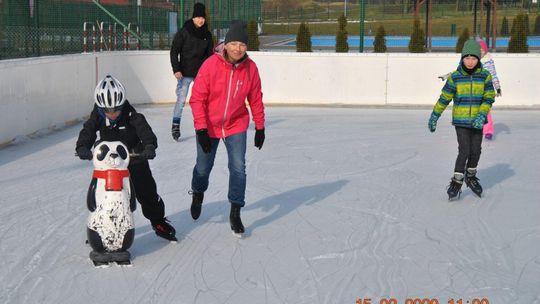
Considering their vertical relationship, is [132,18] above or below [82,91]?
above

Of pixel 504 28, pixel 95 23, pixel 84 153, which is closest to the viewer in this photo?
pixel 84 153

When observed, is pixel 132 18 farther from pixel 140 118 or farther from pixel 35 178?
pixel 140 118

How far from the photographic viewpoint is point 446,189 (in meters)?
8.51

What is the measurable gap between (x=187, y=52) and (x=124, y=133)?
5952 mm

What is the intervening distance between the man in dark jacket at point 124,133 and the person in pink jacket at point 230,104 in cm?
52

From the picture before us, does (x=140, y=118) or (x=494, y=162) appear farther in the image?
(x=494, y=162)

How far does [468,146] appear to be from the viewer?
8.00m

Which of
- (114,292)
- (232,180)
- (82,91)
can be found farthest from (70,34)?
(114,292)

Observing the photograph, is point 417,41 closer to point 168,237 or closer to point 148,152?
point 168,237

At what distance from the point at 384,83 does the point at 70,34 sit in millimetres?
5939

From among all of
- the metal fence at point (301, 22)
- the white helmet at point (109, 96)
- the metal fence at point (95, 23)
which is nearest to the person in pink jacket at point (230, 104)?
the white helmet at point (109, 96)

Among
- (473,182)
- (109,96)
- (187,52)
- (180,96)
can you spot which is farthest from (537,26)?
(109,96)

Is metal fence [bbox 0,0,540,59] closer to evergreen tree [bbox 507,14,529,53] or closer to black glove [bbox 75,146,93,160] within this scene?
evergreen tree [bbox 507,14,529,53]
